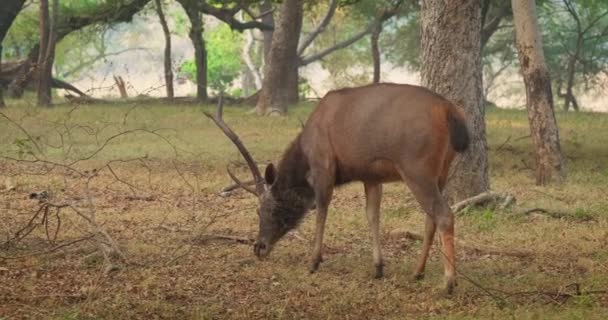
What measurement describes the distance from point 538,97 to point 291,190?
5.94m

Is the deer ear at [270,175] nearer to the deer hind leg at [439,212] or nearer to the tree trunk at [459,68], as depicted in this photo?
the deer hind leg at [439,212]

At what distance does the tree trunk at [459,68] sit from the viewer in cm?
1092

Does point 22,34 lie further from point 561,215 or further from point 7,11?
point 561,215

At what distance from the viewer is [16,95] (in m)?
27.4

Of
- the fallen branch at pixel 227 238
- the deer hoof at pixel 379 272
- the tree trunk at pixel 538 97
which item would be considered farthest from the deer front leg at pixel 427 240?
the tree trunk at pixel 538 97

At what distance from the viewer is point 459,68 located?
10.9m

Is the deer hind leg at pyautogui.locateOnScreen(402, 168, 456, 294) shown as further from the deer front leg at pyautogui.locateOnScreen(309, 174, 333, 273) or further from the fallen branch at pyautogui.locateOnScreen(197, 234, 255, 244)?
the fallen branch at pyautogui.locateOnScreen(197, 234, 255, 244)

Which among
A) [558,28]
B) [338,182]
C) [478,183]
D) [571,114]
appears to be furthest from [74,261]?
[558,28]

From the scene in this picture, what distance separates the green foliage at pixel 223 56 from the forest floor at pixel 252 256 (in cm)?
4048

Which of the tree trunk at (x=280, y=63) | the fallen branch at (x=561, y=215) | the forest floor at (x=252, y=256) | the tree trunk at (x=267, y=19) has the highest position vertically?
the tree trunk at (x=267, y=19)

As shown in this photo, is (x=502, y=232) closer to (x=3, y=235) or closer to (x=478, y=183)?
(x=478, y=183)

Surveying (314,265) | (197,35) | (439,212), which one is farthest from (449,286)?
(197,35)

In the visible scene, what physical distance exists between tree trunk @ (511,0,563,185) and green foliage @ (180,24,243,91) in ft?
134

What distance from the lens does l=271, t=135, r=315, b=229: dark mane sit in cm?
849
